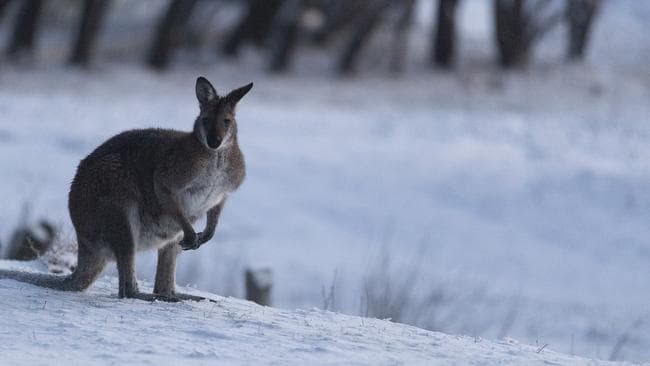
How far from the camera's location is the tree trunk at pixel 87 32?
24.5 meters

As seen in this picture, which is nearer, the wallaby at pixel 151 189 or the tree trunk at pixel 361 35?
the wallaby at pixel 151 189

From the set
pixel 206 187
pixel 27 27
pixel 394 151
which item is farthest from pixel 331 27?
pixel 206 187

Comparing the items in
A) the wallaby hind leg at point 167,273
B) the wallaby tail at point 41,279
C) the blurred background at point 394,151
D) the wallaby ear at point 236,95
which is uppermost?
the wallaby ear at point 236,95

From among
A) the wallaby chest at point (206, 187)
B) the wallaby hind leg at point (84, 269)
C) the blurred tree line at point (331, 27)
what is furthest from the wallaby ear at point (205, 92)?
the blurred tree line at point (331, 27)

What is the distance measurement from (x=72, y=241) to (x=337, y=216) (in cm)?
771

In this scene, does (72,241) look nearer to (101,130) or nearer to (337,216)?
(337,216)

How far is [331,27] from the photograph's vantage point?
28281mm

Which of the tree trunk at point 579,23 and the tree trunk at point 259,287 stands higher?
the tree trunk at point 579,23

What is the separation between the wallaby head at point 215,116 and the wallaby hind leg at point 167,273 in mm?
782

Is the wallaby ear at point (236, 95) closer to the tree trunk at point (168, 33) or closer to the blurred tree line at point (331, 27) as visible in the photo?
the blurred tree line at point (331, 27)

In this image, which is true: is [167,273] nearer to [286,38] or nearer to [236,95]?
Result: [236,95]

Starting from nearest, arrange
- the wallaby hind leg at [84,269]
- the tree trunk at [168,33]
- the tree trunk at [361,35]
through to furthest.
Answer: the wallaby hind leg at [84,269] < the tree trunk at [361,35] < the tree trunk at [168,33]

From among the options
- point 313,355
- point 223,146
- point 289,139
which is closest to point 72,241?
point 223,146

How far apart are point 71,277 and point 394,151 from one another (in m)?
12.1
